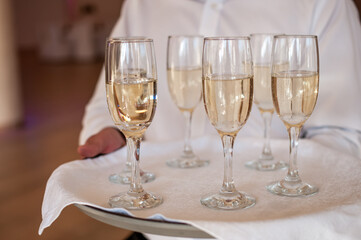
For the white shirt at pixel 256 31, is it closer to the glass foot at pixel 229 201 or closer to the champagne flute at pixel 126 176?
the champagne flute at pixel 126 176

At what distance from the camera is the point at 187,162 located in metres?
1.41

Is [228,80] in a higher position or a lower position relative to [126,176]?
higher

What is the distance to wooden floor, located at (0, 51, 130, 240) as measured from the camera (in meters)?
3.18

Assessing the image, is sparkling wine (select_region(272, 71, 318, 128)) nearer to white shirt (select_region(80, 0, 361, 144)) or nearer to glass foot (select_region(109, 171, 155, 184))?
glass foot (select_region(109, 171, 155, 184))

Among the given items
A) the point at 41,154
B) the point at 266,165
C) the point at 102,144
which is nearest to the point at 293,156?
the point at 266,165

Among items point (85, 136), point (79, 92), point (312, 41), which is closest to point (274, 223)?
point (312, 41)

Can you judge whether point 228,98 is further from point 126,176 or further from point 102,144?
point 102,144

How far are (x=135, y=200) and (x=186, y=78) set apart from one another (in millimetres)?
445

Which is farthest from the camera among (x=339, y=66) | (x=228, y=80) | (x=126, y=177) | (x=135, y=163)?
(x=339, y=66)

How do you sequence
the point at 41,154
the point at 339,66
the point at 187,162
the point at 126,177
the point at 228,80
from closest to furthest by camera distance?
the point at 228,80 → the point at 126,177 → the point at 187,162 → the point at 339,66 → the point at 41,154

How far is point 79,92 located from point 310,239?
6917mm

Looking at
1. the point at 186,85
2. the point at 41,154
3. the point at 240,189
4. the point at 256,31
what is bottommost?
the point at 41,154

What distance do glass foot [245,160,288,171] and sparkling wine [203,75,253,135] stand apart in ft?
1.09

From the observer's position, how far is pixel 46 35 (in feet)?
39.5
